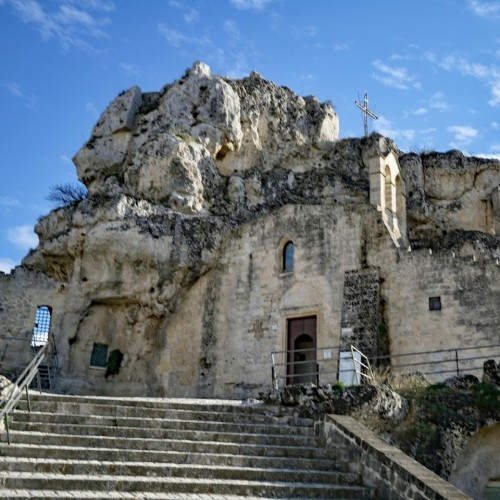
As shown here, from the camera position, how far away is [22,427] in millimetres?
10875

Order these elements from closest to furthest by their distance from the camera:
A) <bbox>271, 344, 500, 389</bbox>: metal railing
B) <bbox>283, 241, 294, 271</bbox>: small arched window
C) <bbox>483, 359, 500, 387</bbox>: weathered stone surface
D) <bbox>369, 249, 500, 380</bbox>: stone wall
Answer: <bbox>483, 359, 500, 387</bbox>: weathered stone surface, <bbox>271, 344, 500, 389</bbox>: metal railing, <bbox>369, 249, 500, 380</bbox>: stone wall, <bbox>283, 241, 294, 271</bbox>: small arched window

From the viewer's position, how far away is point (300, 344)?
20.7 m

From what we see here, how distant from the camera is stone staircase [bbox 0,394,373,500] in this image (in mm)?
9383

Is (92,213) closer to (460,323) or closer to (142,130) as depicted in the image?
(142,130)

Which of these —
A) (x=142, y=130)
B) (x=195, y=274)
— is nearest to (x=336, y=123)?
(x=142, y=130)

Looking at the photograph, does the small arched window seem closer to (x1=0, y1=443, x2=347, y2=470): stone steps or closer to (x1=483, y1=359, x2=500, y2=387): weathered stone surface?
(x1=483, y1=359, x2=500, y2=387): weathered stone surface

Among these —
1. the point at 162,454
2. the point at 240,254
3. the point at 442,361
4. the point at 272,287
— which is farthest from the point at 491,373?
the point at 240,254

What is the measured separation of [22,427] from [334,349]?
10.5 m

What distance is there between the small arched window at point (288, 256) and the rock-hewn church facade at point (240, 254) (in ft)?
0.17

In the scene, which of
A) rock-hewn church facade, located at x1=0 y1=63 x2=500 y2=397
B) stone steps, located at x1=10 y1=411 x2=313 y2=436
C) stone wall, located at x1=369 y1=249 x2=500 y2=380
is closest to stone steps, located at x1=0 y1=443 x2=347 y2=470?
stone steps, located at x1=10 y1=411 x2=313 y2=436

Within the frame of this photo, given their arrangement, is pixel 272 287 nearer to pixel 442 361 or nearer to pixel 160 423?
pixel 442 361

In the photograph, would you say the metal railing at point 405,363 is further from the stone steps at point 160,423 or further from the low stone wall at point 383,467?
→ the low stone wall at point 383,467

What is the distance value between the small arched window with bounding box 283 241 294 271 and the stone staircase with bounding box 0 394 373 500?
8.91 m

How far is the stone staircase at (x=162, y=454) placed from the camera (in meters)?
9.38
